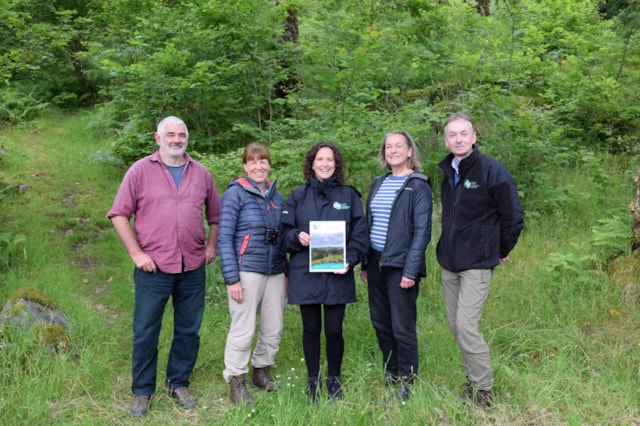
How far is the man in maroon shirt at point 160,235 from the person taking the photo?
3.93 m

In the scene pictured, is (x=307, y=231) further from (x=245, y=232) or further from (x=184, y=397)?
(x=184, y=397)

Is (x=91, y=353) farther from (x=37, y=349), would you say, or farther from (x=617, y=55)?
(x=617, y=55)

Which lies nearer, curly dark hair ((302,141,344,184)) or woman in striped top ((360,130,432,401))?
woman in striped top ((360,130,432,401))

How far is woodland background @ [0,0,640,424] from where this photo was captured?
13.3ft

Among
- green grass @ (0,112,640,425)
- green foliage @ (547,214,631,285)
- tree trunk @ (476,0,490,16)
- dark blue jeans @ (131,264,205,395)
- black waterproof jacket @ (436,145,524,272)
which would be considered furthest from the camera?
tree trunk @ (476,0,490,16)

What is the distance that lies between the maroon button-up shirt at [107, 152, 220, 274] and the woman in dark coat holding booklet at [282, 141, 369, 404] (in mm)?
763

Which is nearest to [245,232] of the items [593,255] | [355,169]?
[355,169]

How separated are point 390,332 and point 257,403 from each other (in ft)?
3.92

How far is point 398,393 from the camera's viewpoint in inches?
155

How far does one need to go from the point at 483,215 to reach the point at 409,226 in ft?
1.77

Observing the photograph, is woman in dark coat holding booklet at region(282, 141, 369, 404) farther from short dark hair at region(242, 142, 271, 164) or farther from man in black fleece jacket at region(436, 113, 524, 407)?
man in black fleece jacket at region(436, 113, 524, 407)

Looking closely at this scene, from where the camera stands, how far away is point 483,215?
373 centimetres

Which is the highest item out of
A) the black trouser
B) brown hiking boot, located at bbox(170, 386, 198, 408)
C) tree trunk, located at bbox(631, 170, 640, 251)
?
tree trunk, located at bbox(631, 170, 640, 251)

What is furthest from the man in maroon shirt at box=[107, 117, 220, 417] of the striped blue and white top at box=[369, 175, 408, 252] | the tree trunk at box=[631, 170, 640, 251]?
the tree trunk at box=[631, 170, 640, 251]
